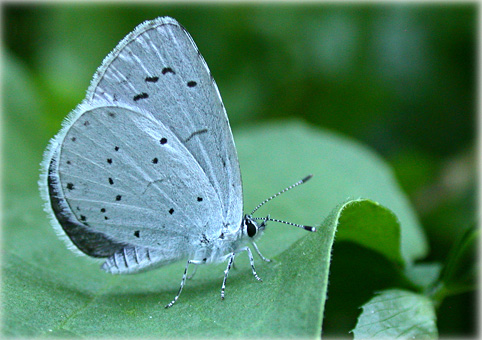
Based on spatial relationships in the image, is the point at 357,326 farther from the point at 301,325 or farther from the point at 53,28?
the point at 53,28

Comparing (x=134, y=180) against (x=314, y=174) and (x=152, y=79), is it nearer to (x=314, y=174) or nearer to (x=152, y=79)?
(x=152, y=79)

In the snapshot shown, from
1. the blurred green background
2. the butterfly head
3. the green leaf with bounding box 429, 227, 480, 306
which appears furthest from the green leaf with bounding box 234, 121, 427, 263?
the blurred green background

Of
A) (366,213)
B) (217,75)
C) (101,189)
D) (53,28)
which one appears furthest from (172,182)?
(53,28)

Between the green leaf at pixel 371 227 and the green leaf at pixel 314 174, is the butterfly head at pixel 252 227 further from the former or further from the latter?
the green leaf at pixel 371 227

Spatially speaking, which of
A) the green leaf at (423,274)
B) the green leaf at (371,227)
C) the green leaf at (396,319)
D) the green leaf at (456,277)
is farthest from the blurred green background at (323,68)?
the green leaf at (396,319)

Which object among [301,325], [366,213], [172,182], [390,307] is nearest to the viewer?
[301,325]

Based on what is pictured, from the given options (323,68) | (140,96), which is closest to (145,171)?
(140,96)

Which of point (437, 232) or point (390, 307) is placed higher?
point (390, 307)
